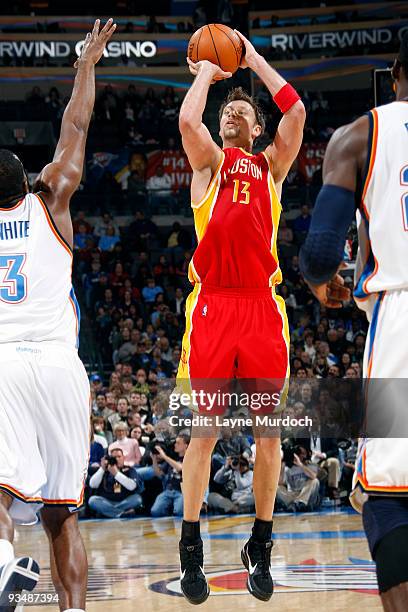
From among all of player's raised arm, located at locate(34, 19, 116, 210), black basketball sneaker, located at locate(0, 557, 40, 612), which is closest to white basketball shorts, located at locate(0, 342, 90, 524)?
black basketball sneaker, located at locate(0, 557, 40, 612)

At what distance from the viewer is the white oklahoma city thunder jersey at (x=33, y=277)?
4.85 meters

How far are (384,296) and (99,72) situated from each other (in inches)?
812

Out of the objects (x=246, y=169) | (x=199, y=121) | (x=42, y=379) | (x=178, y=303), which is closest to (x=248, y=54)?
(x=199, y=121)

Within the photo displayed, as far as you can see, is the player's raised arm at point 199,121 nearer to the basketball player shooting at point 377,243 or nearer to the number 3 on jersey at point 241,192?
the number 3 on jersey at point 241,192

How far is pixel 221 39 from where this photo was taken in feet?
19.6

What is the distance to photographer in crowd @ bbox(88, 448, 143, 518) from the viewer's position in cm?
1258

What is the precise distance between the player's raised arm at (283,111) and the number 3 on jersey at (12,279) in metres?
2.04

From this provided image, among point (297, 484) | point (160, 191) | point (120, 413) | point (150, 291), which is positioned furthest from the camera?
point (160, 191)

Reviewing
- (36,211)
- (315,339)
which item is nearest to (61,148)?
(36,211)

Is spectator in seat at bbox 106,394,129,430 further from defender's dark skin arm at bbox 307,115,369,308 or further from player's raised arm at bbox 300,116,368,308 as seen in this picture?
defender's dark skin arm at bbox 307,115,369,308

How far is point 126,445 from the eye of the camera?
1281 centimetres

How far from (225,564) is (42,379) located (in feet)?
15.6

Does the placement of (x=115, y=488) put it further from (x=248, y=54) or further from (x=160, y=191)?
(x=160, y=191)

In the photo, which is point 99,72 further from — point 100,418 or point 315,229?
point 315,229
